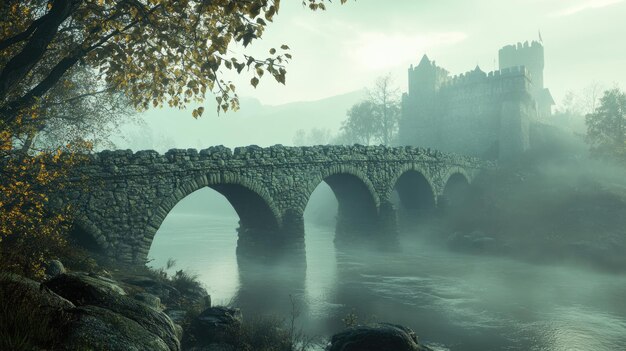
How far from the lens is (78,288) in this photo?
5977 millimetres

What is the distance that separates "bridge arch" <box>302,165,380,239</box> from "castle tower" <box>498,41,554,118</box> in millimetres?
48359

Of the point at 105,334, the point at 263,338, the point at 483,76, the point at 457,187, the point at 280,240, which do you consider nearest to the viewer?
the point at 105,334

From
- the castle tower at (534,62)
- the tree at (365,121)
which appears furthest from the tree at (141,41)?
the castle tower at (534,62)

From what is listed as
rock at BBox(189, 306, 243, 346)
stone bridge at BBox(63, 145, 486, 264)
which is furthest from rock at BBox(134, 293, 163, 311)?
stone bridge at BBox(63, 145, 486, 264)

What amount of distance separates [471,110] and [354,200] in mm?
28869

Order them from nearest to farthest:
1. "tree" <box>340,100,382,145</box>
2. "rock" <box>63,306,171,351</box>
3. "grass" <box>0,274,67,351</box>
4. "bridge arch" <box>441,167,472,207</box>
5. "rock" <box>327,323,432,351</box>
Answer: "grass" <box>0,274,67,351</box>, "rock" <box>63,306,171,351</box>, "rock" <box>327,323,432,351</box>, "bridge arch" <box>441,167,472,207</box>, "tree" <box>340,100,382,145</box>

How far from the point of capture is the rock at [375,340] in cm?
917

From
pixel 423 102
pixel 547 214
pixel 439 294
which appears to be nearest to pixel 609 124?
pixel 547 214

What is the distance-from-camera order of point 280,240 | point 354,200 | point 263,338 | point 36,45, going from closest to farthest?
1. point 36,45
2. point 263,338
3. point 280,240
4. point 354,200

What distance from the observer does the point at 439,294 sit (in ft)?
59.4

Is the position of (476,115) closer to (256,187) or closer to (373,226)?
(373,226)

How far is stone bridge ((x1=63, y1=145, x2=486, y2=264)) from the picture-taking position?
13922 mm

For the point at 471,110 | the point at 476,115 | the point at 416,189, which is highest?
the point at 471,110

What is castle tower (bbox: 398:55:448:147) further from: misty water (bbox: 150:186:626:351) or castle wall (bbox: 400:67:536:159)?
misty water (bbox: 150:186:626:351)
